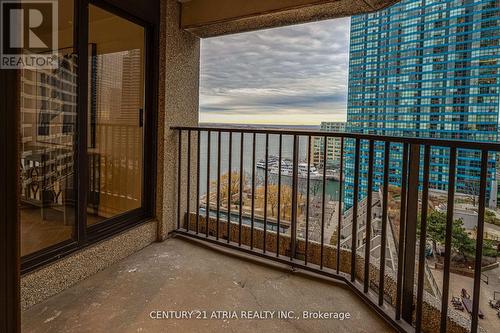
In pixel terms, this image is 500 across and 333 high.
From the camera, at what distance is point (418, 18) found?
2.91 m

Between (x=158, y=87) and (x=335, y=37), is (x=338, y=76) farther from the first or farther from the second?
(x=158, y=87)

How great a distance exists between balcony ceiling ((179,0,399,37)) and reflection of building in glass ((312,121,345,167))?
904 mm

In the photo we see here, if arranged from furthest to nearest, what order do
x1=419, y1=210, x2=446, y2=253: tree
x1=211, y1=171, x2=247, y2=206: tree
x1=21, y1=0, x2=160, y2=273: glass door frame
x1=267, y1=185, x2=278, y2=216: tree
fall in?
x1=211, y1=171, x2=247, y2=206: tree
x1=267, y1=185, x2=278, y2=216: tree
x1=21, y1=0, x2=160, y2=273: glass door frame
x1=419, y1=210, x2=446, y2=253: tree

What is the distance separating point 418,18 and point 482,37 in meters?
0.68

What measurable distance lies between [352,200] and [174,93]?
1.86 metres

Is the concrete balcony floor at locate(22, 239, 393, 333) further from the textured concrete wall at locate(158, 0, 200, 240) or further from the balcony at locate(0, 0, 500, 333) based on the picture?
the textured concrete wall at locate(158, 0, 200, 240)

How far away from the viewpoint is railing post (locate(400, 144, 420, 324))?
148 cm

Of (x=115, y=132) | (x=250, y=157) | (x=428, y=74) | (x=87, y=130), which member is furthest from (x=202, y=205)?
(x=428, y=74)

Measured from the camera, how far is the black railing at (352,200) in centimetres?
139

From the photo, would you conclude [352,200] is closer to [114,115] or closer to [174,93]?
[174,93]

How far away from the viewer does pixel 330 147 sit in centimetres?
211

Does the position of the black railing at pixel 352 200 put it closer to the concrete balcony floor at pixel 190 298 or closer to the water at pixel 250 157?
the water at pixel 250 157

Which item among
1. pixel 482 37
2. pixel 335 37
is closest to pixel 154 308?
pixel 482 37

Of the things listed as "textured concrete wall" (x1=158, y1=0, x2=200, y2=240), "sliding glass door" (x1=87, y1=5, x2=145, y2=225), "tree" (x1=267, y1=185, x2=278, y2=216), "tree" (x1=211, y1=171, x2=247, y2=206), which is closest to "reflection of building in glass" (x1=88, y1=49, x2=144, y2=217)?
"sliding glass door" (x1=87, y1=5, x2=145, y2=225)
